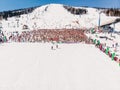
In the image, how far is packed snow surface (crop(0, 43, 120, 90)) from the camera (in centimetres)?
1517

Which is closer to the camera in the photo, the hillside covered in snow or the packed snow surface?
the packed snow surface

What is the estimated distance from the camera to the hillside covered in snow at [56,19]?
273 feet

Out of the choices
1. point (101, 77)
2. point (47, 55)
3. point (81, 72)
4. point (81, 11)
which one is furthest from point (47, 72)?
point (81, 11)

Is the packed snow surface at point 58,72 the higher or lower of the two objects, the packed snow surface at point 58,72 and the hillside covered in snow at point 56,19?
the lower

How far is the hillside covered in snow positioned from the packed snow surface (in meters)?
54.4

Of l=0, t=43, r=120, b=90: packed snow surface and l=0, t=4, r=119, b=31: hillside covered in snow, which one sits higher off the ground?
l=0, t=4, r=119, b=31: hillside covered in snow

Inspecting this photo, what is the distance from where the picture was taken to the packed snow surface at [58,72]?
49.8 feet

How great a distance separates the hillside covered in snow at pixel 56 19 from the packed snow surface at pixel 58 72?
5445 centimetres

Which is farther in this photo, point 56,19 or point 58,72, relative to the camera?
point 56,19

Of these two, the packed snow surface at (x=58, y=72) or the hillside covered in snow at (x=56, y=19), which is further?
the hillside covered in snow at (x=56, y=19)

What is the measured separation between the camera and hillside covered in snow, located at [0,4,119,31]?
8318 cm

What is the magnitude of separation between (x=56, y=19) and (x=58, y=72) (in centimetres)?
8031

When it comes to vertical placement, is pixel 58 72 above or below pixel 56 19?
below

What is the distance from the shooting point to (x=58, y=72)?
719 inches
